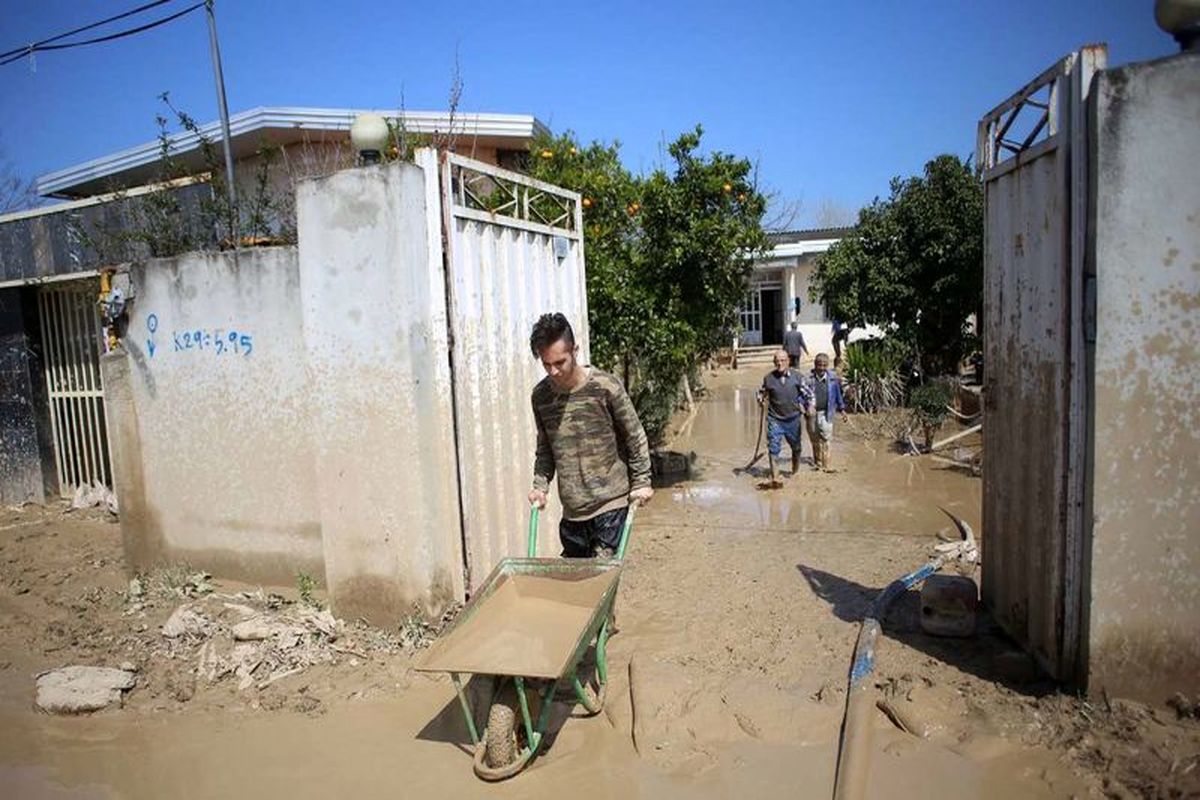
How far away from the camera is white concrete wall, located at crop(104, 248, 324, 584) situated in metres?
5.24

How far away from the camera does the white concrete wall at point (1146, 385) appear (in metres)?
3.14

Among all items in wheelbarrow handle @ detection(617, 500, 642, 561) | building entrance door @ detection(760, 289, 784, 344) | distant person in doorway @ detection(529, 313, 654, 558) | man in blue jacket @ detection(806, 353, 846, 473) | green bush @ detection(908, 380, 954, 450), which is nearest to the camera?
wheelbarrow handle @ detection(617, 500, 642, 561)

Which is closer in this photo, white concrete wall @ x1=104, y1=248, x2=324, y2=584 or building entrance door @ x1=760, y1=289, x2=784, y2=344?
white concrete wall @ x1=104, y1=248, x2=324, y2=584

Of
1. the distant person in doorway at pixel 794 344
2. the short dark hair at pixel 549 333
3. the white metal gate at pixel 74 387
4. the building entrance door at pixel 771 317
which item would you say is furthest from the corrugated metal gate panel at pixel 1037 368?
the building entrance door at pixel 771 317

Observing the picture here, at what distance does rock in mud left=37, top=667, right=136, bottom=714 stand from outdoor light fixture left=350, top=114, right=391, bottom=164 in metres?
3.28

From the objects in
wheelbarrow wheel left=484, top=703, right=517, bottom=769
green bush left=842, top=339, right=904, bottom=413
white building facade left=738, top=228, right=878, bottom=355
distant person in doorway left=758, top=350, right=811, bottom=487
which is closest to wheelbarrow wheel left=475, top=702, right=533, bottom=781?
wheelbarrow wheel left=484, top=703, right=517, bottom=769

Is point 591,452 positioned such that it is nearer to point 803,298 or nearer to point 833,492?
point 833,492

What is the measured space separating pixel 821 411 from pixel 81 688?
852 centimetres

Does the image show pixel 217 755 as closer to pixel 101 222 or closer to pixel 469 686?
pixel 469 686

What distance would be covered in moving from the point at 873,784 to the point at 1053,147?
285cm

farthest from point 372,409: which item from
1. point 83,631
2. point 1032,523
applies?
point 1032,523

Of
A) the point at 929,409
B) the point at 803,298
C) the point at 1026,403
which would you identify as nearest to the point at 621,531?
the point at 1026,403

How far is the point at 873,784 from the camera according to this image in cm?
307

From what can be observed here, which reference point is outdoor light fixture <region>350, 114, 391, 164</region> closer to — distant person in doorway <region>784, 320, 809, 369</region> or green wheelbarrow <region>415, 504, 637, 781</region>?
green wheelbarrow <region>415, 504, 637, 781</region>
